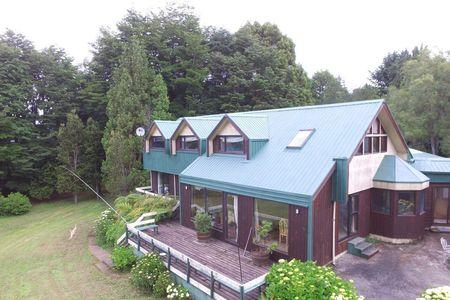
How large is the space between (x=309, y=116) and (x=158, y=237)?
333 inches

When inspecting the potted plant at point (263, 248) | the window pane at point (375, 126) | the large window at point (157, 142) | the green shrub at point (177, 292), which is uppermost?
the window pane at point (375, 126)

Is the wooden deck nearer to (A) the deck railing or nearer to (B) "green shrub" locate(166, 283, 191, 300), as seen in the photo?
(A) the deck railing

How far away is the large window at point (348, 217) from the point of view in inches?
416

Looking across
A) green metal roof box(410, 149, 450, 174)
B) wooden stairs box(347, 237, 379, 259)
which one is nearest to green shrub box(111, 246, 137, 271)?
wooden stairs box(347, 237, 379, 259)

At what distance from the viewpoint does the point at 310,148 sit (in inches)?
425

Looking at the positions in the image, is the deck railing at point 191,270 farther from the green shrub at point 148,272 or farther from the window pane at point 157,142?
the window pane at point 157,142

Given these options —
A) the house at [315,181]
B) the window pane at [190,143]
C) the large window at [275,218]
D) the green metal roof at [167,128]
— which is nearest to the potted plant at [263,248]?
the large window at [275,218]

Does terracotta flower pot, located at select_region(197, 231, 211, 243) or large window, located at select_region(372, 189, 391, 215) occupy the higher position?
large window, located at select_region(372, 189, 391, 215)

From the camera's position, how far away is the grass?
10008 mm

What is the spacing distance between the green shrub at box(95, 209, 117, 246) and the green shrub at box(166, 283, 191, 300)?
7.03 m

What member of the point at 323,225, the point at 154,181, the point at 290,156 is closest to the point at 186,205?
the point at 290,156

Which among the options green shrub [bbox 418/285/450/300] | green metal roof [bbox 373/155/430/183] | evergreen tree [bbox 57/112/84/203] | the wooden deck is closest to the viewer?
green shrub [bbox 418/285/450/300]

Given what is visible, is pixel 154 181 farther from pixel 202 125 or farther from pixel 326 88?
pixel 326 88

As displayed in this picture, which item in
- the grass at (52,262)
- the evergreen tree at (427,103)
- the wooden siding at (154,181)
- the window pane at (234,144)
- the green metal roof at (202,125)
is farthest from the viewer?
the evergreen tree at (427,103)
